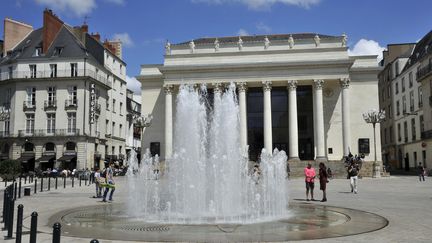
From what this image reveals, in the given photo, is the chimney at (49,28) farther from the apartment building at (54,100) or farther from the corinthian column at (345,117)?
the corinthian column at (345,117)

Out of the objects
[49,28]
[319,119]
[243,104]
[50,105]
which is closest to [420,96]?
[319,119]

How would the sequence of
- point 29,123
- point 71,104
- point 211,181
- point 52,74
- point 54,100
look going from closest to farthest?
point 211,181 < point 71,104 < point 54,100 < point 29,123 < point 52,74

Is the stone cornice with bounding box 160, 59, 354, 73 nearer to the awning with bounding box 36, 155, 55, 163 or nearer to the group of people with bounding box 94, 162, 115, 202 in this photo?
the awning with bounding box 36, 155, 55, 163

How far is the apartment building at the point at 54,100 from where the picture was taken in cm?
5694

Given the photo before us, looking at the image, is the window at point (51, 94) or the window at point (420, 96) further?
the window at point (51, 94)

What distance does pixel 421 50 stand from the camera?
60.6m

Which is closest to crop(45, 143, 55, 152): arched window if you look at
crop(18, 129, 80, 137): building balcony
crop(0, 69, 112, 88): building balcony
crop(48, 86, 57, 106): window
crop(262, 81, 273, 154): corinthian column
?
crop(18, 129, 80, 137): building balcony

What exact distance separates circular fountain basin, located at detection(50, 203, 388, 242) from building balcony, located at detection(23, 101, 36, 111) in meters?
47.8

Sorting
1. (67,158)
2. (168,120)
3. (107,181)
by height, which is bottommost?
(107,181)

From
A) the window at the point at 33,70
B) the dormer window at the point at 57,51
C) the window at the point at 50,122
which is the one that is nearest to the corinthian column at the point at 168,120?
the window at the point at 50,122

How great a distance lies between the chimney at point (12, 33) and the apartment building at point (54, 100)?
1.92 metres

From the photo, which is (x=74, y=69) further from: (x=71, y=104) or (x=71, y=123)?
(x=71, y=123)

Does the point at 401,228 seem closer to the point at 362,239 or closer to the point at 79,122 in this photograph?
the point at 362,239

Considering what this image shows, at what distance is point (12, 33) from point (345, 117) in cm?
4903
